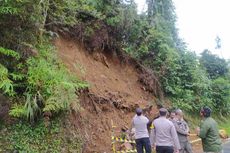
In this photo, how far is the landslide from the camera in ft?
39.0

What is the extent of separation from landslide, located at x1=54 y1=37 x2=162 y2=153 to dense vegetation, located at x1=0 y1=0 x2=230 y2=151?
581 mm

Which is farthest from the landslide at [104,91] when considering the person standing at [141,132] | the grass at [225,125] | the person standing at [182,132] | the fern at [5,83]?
the grass at [225,125]

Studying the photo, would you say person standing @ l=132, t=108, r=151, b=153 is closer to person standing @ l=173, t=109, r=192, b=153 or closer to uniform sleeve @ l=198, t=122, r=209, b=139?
person standing @ l=173, t=109, r=192, b=153

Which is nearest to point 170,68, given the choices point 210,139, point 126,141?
point 126,141

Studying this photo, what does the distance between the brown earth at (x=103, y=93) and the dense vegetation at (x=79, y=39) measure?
0.64 metres

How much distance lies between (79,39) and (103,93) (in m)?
A: 2.90

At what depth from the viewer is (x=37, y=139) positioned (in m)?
9.41

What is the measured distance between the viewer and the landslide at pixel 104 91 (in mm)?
11881

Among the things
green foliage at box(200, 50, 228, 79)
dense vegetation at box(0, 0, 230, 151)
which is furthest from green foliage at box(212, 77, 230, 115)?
green foliage at box(200, 50, 228, 79)

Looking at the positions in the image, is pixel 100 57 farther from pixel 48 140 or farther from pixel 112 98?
pixel 48 140

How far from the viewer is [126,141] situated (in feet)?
41.4

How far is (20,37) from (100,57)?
19.8ft

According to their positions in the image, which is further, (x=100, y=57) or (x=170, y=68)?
(x=170, y=68)

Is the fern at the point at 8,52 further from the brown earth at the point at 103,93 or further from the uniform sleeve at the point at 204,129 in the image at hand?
the uniform sleeve at the point at 204,129
